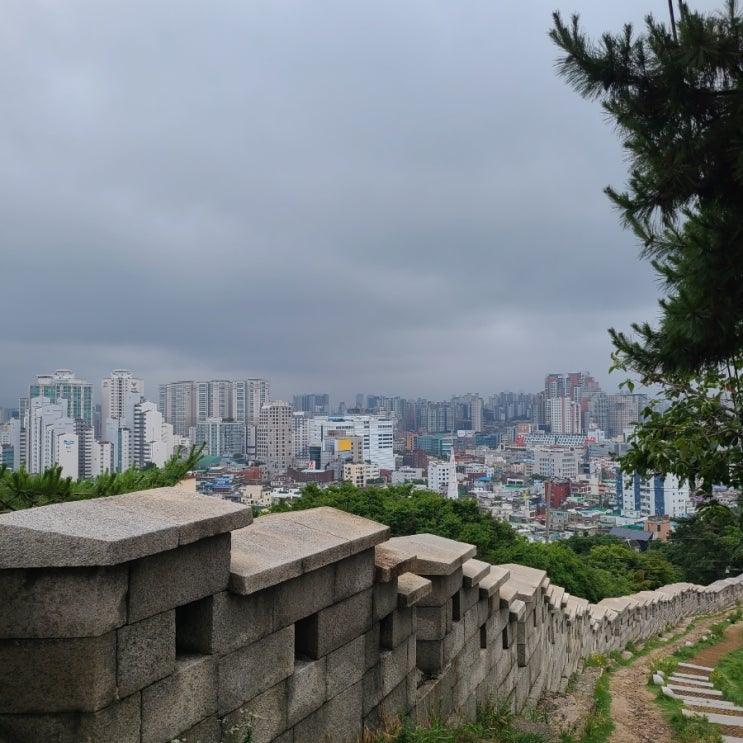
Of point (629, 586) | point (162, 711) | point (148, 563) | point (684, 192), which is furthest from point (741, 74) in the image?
point (629, 586)

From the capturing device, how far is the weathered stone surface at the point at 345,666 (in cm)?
344

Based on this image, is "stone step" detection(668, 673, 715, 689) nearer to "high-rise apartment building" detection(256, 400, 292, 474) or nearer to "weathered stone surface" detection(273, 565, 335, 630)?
"weathered stone surface" detection(273, 565, 335, 630)

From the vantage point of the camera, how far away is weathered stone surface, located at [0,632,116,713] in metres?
2.21

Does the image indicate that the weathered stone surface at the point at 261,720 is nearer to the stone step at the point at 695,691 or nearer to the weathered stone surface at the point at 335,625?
the weathered stone surface at the point at 335,625

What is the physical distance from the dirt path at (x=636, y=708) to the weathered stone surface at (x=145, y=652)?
18.4 ft

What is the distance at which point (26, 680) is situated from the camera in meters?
2.21

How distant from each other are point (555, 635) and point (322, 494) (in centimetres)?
1109

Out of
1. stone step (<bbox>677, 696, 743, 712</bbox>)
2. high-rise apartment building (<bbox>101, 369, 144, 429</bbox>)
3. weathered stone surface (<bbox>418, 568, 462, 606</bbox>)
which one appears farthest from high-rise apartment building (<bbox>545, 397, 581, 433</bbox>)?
weathered stone surface (<bbox>418, 568, 462, 606</bbox>)

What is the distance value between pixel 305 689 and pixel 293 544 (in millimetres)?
634

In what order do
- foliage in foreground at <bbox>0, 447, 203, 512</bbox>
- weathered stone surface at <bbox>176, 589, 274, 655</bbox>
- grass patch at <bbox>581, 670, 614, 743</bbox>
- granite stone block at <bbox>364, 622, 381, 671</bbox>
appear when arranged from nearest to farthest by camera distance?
weathered stone surface at <bbox>176, 589, 274, 655</bbox> < granite stone block at <bbox>364, 622, 381, 671</bbox> < foliage in foreground at <bbox>0, 447, 203, 512</bbox> < grass patch at <bbox>581, 670, 614, 743</bbox>

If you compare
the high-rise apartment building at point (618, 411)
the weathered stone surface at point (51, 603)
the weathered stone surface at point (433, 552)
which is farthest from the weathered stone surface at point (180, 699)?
the high-rise apartment building at point (618, 411)

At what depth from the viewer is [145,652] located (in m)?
2.41

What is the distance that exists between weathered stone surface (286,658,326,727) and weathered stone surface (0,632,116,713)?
111 centimetres

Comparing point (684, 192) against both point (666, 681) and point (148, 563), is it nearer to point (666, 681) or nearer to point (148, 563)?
point (148, 563)
